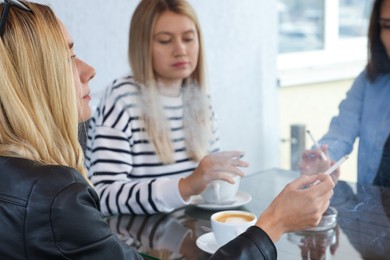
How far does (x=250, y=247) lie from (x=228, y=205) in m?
0.45

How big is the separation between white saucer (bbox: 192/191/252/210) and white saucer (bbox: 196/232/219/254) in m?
0.19

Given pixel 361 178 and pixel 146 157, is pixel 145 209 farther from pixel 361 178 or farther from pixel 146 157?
pixel 361 178

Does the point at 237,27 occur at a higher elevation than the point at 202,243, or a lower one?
higher

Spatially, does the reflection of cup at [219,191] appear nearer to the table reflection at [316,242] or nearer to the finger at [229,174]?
the finger at [229,174]

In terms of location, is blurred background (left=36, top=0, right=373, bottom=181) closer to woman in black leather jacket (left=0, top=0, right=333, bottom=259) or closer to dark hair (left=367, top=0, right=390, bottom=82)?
dark hair (left=367, top=0, right=390, bottom=82)

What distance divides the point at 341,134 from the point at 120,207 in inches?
33.4

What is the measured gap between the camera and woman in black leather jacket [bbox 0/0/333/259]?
2.71ft

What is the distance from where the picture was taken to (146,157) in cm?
165

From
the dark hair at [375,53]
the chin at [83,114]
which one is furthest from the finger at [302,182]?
the dark hair at [375,53]

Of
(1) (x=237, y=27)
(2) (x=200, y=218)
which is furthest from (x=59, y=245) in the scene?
(1) (x=237, y=27)

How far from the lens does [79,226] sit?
835mm

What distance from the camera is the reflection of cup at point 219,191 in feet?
4.50

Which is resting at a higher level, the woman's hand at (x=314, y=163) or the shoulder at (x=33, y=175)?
the shoulder at (x=33, y=175)

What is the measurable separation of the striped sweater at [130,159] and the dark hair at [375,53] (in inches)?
26.4
